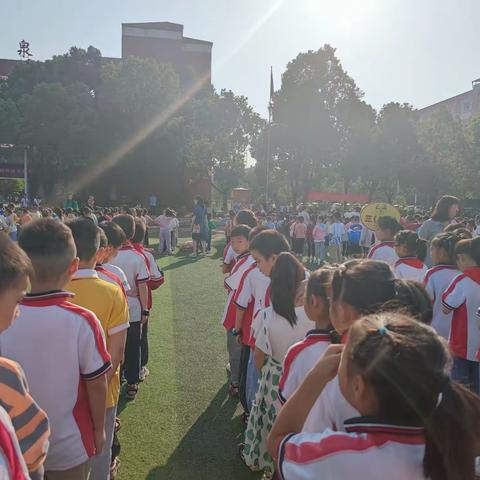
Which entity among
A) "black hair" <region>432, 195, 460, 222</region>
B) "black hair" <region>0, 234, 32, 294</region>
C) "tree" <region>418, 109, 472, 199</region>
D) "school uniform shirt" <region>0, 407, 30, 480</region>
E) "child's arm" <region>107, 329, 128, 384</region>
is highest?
"tree" <region>418, 109, 472, 199</region>

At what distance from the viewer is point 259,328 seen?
3398 millimetres

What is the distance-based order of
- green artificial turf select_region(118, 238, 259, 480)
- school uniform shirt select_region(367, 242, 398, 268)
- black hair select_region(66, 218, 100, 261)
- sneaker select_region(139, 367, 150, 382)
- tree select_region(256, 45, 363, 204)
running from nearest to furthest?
1. black hair select_region(66, 218, 100, 261)
2. green artificial turf select_region(118, 238, 259, 480)
3. sneaker select_region(139, 367, 150, 382)
4. school uniform shirt select_region(367, 242, 398, 268)
5. tree select_region(256, 45, 363, 204)

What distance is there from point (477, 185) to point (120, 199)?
26791 mm

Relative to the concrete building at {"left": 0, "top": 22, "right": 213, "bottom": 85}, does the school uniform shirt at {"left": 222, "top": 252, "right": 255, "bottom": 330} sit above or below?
below

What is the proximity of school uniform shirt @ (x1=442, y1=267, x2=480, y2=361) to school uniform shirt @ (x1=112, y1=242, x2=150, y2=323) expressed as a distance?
294cm

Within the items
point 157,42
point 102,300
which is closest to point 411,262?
point 102,300

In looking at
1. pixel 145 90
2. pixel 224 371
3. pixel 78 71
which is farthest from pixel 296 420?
pixel 78 71

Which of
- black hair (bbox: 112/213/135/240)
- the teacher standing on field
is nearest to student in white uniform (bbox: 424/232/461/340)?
the teacher standing on field

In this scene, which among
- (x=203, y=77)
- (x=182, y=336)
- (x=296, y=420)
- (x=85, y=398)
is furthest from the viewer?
(x=203, y=77)

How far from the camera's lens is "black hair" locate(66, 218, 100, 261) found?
309cm

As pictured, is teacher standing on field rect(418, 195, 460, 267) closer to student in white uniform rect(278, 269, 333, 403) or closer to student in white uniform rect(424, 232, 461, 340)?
student in white uniform rect(424, 232, 461, 340)

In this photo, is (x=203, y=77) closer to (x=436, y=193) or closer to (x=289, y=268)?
(x=436, y=193)

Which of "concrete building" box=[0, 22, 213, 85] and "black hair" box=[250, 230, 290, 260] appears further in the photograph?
"concrete building" box=[0, 22, 213, 85]

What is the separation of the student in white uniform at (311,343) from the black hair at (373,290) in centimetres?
28
